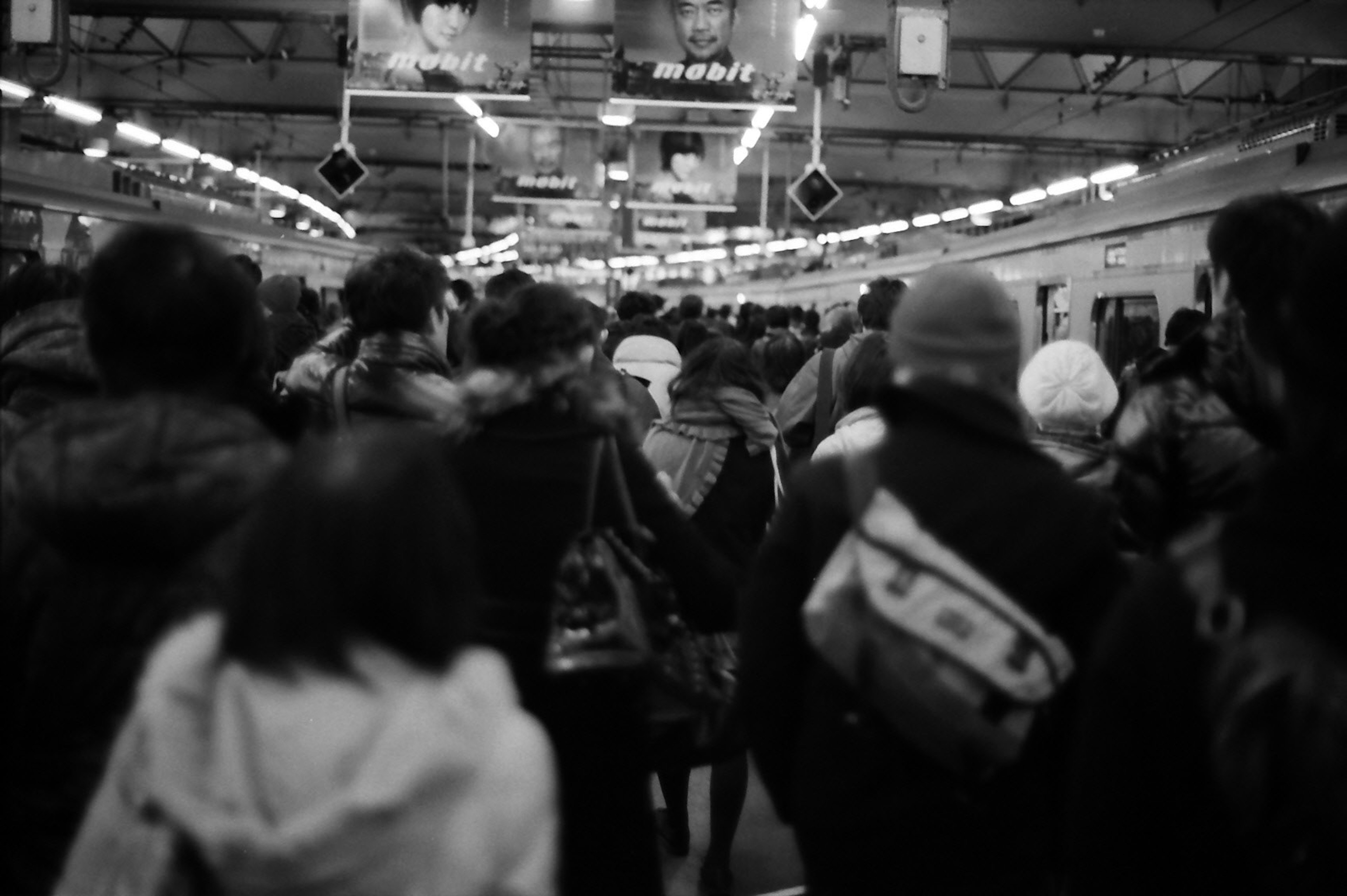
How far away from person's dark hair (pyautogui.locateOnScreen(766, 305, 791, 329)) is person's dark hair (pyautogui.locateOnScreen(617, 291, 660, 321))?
2.06 m

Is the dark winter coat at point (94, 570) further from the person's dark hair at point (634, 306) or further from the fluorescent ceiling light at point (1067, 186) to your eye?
the fluorescent ceiling light at point (1067, 186)

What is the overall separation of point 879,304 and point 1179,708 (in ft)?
14.2

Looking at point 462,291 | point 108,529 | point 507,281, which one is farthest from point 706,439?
point 462,291

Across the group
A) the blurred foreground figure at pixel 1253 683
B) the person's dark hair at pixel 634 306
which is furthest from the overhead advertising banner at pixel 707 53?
the blurred foreground figure at pixel 1253 683

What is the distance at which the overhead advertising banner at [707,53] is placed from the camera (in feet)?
37.2

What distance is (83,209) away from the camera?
1185cm

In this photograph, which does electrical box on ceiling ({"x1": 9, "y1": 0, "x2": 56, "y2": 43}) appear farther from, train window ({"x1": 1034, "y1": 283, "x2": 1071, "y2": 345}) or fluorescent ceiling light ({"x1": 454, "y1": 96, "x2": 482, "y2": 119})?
train window ({"x1": 1034, "y1": 283, "x2": 1071, "y2": 345})

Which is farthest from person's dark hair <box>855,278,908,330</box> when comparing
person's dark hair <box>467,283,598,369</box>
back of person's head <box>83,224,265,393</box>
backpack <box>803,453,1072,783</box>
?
back of person's head <box>83,224,265,393</box>

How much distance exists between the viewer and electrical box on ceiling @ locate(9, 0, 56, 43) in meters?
11.6

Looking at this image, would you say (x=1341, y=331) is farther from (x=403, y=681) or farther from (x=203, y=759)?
(x=203, y=759)

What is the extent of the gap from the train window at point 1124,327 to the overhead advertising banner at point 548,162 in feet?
33.5

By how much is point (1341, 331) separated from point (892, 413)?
2.89ft

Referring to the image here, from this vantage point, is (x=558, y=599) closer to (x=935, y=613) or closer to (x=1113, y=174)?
(x=935, y=613)

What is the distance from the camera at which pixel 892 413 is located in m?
2.39
